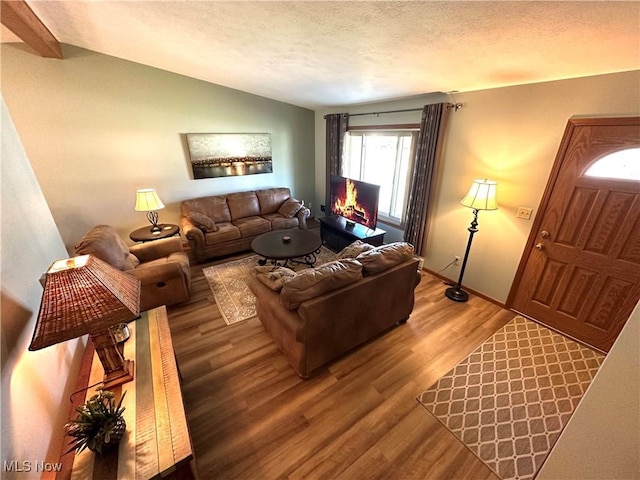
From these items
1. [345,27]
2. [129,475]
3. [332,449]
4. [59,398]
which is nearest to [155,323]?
[59,398]

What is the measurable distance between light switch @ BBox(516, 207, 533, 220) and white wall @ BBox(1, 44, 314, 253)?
4445 mm

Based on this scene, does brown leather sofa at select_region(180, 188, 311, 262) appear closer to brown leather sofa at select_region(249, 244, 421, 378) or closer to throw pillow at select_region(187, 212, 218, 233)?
throw pillow at select_region(187, 212, 218, 233)

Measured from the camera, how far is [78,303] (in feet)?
3.71

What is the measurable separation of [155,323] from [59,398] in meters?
0.59

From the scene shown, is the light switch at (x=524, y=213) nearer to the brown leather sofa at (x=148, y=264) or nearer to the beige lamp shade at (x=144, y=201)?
the brown leather sofa at (x=148, y=264)

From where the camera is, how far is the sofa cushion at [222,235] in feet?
13.2

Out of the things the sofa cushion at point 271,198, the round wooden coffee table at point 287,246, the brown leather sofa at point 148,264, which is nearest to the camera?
the brown leather sofa at point 148,264

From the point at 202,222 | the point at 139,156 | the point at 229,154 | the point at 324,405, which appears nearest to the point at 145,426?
the point at 324,405

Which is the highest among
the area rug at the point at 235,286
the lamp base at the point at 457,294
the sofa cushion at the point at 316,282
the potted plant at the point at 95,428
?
the sofa cushion at the point at 316,282

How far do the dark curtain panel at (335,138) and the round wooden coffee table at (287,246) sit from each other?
1.88 m

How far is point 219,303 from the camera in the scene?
3096 millimetres

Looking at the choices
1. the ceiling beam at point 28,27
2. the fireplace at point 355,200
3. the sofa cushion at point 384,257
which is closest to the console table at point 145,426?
the sofa cushion at point 384,257

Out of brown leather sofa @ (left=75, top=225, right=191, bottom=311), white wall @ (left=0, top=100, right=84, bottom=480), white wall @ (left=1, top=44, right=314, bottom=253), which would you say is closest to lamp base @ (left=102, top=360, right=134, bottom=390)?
white wall @ (left=0, top=100, right=84, bottom=480)

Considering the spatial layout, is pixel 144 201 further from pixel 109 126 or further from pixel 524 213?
pixel 524 213
